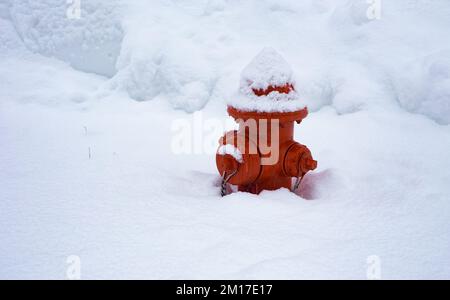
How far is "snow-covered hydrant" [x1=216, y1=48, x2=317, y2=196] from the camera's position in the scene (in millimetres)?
1979

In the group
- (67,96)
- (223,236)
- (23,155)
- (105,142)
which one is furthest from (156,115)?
(223,236)

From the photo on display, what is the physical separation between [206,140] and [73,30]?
2151 millimetres

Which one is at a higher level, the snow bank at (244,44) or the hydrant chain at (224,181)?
the snow bank at (244,44)

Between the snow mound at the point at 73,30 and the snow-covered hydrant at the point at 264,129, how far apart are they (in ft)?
7.56

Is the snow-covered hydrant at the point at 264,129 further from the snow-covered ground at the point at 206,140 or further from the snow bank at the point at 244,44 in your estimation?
the snow bank at the point at 244,44

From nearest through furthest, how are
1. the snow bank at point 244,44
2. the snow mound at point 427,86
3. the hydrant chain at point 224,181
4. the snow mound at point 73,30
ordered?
the hydrant chain at point 224,181, the snow mound at point 427,86, the snow bank at point 244,44, the snow mound at point 73,30

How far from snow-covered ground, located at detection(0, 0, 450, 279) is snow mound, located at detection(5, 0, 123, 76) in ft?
0.05

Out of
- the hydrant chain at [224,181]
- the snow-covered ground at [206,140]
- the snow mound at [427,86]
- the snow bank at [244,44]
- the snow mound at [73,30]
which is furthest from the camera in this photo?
the snow mound at [73,30]

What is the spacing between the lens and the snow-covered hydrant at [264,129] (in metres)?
1.98

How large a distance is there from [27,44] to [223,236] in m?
3.65

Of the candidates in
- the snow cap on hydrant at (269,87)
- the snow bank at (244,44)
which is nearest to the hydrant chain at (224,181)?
the snow cap on hydrant at (269,87)

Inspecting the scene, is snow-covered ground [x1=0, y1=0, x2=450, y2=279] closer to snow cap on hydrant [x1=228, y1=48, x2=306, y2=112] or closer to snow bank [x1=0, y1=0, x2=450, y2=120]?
snow bank [x1=0, y1=0, x2=450, y2=120]

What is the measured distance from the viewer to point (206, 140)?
2951 mm

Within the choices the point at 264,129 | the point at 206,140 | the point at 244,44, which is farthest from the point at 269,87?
the point at 244,44
